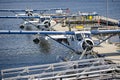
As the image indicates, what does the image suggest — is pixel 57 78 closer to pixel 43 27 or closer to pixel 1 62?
pixel 1 62

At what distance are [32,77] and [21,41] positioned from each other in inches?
1001

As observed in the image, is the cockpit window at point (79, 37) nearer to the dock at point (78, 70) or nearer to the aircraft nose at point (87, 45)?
the aircraft nose at point (87, 45)

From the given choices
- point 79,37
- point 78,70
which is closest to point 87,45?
point 79,37

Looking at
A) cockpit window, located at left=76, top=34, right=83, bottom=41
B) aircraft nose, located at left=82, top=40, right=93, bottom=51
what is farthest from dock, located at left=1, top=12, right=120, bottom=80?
cockpit window, located at left=76, top=34, right=83, bottom=41

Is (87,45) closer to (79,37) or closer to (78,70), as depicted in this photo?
(79,37)

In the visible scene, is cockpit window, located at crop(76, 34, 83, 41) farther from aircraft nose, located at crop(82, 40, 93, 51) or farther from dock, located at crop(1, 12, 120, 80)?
dock, located at crop(1, 12, 120, 80)

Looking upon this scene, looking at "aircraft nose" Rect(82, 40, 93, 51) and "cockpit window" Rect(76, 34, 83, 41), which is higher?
"cockpit window" Rect(76, 34, 83, 41)

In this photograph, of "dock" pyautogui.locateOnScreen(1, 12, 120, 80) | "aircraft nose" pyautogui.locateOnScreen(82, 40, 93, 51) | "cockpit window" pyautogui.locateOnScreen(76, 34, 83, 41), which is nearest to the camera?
"dock" pyautogui.locateOnScreen(1, 12, 120, 80)

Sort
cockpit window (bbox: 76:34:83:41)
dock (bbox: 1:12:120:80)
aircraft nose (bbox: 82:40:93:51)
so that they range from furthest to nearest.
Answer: cockpit window (bbox: 76:34:83:41) → aircraft nose (bbox: 82:40:93:51) → dock (bbox: 1:12:120:80)

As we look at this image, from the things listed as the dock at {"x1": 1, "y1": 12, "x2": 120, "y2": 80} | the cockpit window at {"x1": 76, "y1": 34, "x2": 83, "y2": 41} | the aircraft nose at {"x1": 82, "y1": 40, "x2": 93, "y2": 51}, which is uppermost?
the cockpit window at {"x1": 76, "y1": 34, "x2": 83, "y2": 41}

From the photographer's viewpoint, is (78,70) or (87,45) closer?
(78,70)

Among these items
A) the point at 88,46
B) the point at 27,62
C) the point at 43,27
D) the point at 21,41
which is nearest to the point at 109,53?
the point at 88,46

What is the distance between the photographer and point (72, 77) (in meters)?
19.3

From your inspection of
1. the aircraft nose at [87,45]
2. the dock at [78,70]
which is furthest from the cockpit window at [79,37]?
the dock at [78,70]
